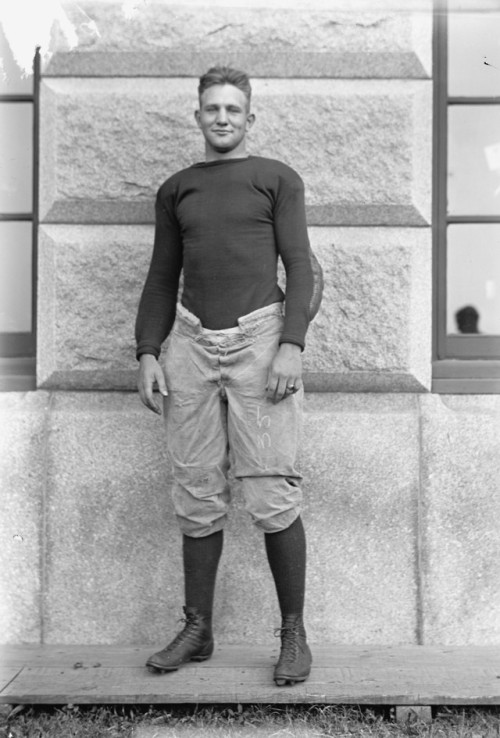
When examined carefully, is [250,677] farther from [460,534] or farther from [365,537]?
[460,534]

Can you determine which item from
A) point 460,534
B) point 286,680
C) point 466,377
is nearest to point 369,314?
point 466,377

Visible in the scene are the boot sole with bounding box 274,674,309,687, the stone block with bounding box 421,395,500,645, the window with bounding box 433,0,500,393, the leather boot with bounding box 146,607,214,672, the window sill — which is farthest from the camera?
the window with bounding box 433,0,500,393

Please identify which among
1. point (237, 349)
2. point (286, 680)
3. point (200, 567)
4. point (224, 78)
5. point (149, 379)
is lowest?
point (286, 680)

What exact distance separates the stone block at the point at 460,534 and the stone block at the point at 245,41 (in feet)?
5.34

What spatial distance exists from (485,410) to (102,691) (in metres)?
1.98

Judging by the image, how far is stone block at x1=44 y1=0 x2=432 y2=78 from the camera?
3.90 meters

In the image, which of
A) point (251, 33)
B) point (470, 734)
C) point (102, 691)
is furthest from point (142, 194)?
point (470, 734)

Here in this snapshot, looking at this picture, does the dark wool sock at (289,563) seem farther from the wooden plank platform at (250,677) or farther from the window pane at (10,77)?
the window pane at (10,77)

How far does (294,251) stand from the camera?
3.24 metres

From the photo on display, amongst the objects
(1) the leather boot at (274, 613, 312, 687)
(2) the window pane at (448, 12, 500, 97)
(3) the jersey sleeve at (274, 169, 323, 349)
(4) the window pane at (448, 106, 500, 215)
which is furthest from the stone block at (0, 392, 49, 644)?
(2) the window pane at (448, 12, 500, 97)

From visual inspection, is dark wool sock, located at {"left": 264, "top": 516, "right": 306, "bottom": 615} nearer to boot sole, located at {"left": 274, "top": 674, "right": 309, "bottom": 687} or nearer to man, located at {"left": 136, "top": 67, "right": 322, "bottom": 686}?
man, located at {"left": 136, "top": 67, "right": 322, "bottom": 686}

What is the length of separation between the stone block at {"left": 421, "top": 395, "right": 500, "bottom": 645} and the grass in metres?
0.65

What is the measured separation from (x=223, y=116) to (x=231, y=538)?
176 cm

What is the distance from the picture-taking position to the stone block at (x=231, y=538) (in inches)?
150
